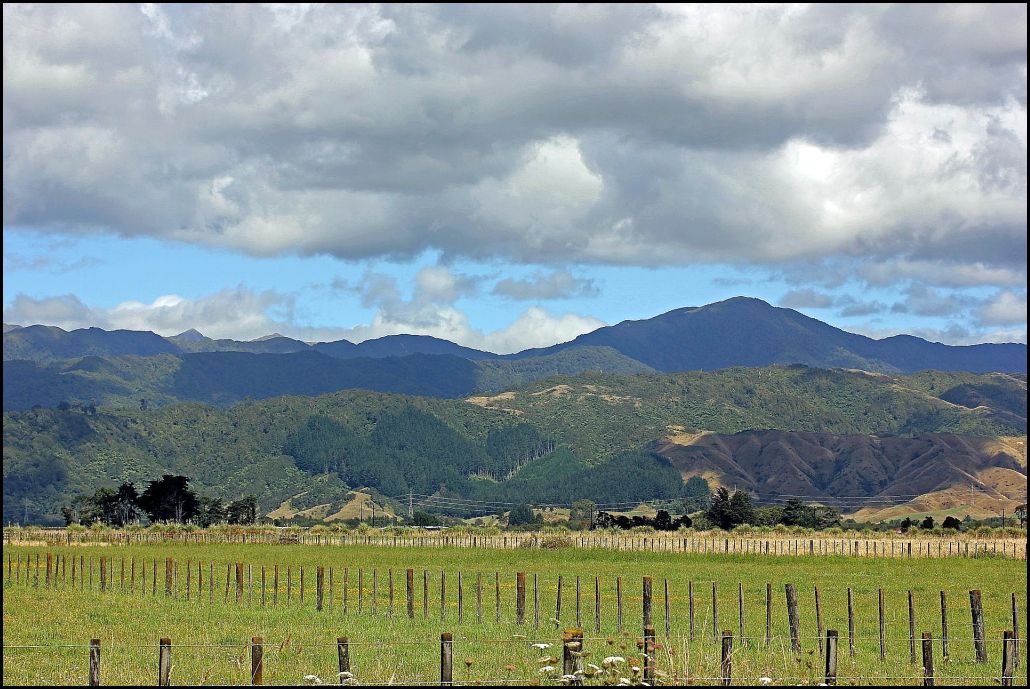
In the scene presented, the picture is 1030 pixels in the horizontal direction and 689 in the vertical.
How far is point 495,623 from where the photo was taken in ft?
137

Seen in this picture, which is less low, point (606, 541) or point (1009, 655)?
point (1009, 655)

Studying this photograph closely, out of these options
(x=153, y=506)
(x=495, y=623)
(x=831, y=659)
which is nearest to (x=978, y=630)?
(x=831, y=659)

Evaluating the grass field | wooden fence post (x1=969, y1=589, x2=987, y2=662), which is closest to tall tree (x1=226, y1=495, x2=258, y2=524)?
the grass field

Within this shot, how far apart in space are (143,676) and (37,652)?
894cm

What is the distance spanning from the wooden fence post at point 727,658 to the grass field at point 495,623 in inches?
13.7

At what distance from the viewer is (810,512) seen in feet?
493

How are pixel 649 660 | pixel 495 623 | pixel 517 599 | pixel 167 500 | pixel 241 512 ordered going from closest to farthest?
pixel 649 660, pixel 495 623, pixel 517 599, pixel 167 500, pixel 241 512

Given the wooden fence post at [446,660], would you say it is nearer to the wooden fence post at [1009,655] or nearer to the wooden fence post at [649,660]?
the wooden fence post at [649,660]

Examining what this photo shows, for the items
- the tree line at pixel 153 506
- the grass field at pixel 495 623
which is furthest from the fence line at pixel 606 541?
the tree line at pixel 153 506

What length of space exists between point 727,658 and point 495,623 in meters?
18.7

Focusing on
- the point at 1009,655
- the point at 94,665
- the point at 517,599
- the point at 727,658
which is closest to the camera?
the point at 94,665

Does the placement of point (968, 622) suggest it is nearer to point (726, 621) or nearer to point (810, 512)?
point (726, 621)

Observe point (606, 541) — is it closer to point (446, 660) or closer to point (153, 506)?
point (153, 506)

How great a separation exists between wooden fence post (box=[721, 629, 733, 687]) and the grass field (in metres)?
0.35
